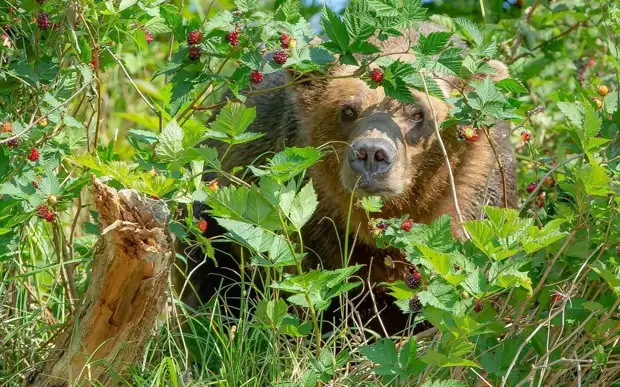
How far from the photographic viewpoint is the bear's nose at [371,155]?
5.44 meters

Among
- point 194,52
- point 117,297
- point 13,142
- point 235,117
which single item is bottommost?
point 117,297

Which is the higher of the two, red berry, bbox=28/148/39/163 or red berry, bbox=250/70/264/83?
red berry, bbox=250/70/264/83

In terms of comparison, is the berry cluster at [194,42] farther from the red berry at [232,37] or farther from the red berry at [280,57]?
the red berry at [280,57]

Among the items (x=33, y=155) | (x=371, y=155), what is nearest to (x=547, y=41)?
(x=371, y=155)

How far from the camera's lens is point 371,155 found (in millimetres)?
5477

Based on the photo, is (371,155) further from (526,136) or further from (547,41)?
(547,41)

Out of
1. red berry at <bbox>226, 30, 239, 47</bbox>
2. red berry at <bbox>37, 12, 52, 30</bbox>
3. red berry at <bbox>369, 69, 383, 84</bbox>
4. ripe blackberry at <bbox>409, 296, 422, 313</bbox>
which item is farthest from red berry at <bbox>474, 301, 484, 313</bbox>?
red berry at <bbox>37, 12, 52, 30</bbox>

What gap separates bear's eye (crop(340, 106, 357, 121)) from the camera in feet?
20.0

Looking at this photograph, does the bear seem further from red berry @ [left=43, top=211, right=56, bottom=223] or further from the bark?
red berry @ [left=43, top=211, right=56, bottom=223]

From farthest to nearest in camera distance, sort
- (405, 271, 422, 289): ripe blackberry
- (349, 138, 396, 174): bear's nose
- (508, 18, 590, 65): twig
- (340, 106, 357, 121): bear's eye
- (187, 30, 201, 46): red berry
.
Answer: (508, 18, 590, 65): twig < (340, 106, 357, 121): bear's eye < (349, 138, 396, 174): bear's nose < (187, 30, 201, 46): red berry < (405, 271, 422, 289): ripe blackberry

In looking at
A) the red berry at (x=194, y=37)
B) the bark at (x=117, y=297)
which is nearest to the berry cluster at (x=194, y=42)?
the red berry at (x=194, y=37)

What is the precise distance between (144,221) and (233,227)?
1.29ft

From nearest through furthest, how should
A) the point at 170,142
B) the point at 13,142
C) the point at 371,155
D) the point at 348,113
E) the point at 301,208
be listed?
the point at 301,208, the point at 170,142, the point at 13,142, the point at 371,155, the point at 348,113

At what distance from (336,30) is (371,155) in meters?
1.18
